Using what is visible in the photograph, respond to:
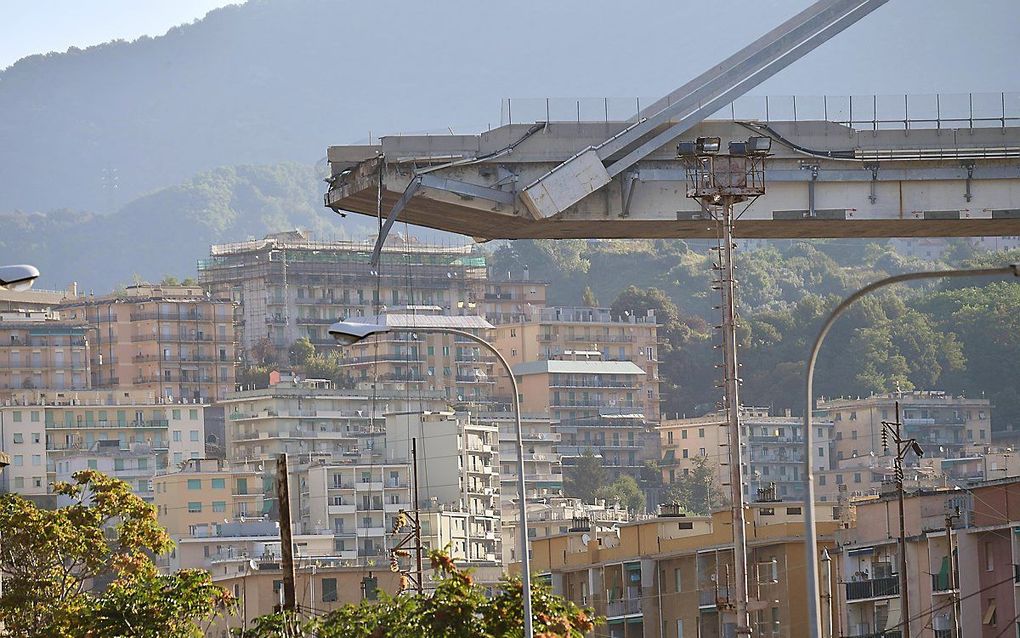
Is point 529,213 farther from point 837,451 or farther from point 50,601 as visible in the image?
point 837,451

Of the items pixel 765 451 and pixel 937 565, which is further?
pixel 765 451

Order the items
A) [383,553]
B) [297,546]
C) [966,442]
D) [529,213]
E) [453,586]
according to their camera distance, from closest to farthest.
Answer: [453,586] < [529,213] < [297,546] < [383,553] < [966,442]

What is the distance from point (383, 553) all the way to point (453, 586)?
110654 mm

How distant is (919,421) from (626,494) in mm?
25308

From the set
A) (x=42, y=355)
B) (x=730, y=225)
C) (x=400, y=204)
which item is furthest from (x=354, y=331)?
(x=42, y=355)

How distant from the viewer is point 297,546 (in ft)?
427

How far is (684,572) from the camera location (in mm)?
82938

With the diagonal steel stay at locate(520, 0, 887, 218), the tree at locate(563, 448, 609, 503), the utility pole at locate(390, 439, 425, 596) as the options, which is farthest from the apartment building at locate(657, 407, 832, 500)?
the diagonal steel stay at locate(520, 0, 887, 218)

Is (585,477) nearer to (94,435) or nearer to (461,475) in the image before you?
(461,475)

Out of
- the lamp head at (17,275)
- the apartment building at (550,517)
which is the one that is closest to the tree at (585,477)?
the apartment building at (550,517)

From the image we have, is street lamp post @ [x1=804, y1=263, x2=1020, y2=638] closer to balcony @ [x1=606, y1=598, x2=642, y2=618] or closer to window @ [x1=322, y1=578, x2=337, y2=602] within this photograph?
balcony @ [x1=606, y1=598, x2=642, y2=618]

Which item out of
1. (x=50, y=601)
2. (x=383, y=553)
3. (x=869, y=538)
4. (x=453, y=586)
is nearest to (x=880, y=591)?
(x=869, y=538)

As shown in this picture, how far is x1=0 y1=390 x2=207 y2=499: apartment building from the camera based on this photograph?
6363 inches

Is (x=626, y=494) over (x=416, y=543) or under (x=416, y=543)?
under
